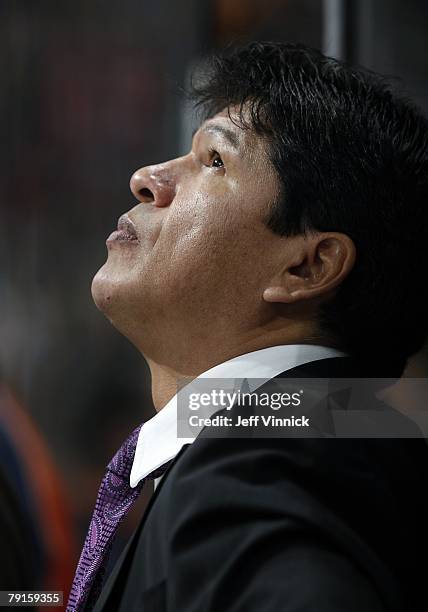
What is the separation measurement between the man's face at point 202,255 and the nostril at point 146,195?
0.02m

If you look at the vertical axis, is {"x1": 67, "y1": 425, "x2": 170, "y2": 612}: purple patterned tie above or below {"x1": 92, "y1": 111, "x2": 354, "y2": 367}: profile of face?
below

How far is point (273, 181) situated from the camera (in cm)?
97

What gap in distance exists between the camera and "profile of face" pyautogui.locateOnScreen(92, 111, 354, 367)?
0.96 meters

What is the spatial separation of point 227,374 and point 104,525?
0.21m

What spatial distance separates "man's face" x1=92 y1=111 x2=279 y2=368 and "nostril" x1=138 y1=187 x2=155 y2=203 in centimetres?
2

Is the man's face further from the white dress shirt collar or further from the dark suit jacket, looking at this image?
the dark suit jacket

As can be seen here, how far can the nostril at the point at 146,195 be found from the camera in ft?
3.46

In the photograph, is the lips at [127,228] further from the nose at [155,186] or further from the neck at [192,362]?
the neck at [192,362]

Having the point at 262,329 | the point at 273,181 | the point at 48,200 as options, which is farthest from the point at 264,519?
the point at 48,200

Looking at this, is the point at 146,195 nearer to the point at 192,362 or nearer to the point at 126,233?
the point at 126,233

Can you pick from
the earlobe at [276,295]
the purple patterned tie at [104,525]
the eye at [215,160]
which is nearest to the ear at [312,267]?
the earlobe at [276,295]

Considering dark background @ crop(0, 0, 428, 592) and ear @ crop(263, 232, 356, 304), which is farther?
dark background @ crop(0, 0, 428, 592)

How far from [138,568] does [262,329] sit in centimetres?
32

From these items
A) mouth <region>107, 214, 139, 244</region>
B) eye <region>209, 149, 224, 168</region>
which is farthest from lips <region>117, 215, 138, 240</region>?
eye <region>209, 149, 224, 168</region>
